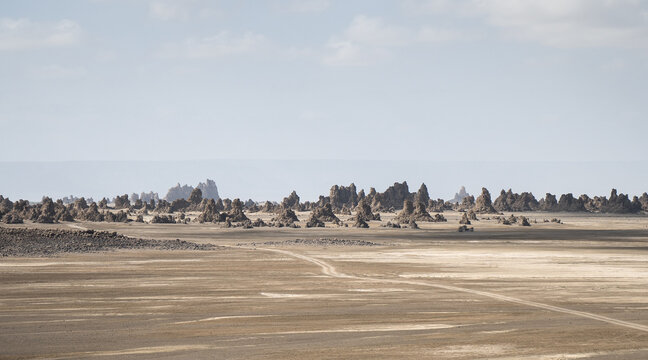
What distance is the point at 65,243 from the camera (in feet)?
177

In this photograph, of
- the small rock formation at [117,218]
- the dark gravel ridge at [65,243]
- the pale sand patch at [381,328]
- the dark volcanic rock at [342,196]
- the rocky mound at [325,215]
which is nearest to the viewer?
the pale sand patch at [381,328]

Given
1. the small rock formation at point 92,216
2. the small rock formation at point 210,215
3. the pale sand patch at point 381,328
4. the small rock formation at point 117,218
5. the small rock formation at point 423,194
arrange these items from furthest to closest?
the small rock formation at point 423,194 < the small rock formation at point 92,216 < the small rock formation at point 210,215 < the small rock formation at point 117,218 < the pale sand patch at point 381,328

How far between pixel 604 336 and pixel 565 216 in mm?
115790

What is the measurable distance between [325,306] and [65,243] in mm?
31366

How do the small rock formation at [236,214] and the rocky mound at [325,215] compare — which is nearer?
the small rock formation at [236,214]

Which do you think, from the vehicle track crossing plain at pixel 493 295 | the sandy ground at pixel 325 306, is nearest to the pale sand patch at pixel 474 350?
the sandy ground at pixel 325 306

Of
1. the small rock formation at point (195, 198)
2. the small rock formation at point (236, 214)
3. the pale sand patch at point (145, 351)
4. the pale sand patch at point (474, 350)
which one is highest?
the small rock formation at point (195, 198)

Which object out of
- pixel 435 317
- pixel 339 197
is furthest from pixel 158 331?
pixel 339 197

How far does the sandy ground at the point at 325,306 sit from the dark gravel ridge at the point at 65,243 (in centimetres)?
320

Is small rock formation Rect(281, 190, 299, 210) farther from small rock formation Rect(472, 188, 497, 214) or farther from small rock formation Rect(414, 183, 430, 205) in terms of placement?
small rock formation Rect(472, 188, 497, 214)

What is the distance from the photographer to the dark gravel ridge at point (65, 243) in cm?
5054

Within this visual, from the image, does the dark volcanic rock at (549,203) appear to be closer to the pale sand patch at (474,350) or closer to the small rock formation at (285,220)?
the small rock formation at (285,220)

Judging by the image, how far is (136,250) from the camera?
5381 centimetres

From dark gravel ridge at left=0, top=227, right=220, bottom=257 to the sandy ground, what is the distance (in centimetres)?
320
